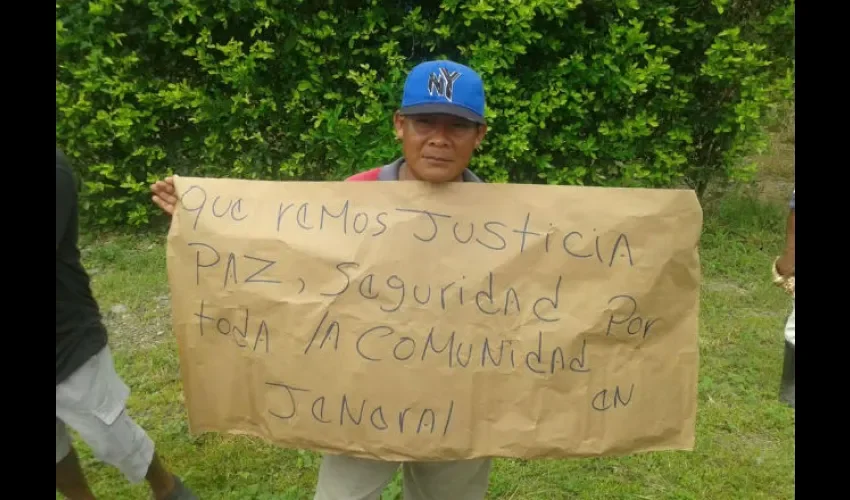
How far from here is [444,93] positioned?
1.57 metres

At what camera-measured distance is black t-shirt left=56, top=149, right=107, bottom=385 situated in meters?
1.66

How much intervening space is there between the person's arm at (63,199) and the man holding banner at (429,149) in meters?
0.19

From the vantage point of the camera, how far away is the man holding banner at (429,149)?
157 centimetres

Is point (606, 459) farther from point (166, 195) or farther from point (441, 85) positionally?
point (166, 195)

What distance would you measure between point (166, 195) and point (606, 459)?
203 cm

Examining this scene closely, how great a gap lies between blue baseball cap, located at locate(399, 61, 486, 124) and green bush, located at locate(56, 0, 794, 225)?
265cm

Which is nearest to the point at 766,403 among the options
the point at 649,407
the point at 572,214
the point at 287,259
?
the point at 649,407

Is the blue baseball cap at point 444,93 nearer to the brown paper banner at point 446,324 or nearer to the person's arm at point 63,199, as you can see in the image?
the brown paper banner at point 446,324

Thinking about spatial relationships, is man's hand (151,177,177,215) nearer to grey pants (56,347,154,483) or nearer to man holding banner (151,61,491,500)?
man holding banner (151,61,491,500)

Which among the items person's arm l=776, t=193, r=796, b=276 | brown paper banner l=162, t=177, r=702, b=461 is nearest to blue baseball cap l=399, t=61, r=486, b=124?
brown paper banner l=162, t=177, r=702, b=461

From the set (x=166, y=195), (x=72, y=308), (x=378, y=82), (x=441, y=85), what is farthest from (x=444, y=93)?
(x=378, y=82)

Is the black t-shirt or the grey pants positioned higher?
the black t-shirt

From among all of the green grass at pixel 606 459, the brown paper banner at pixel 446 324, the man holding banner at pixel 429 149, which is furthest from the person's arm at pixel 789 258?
the man holding banner at pixel 429 149

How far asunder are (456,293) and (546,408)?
0.35 meters
